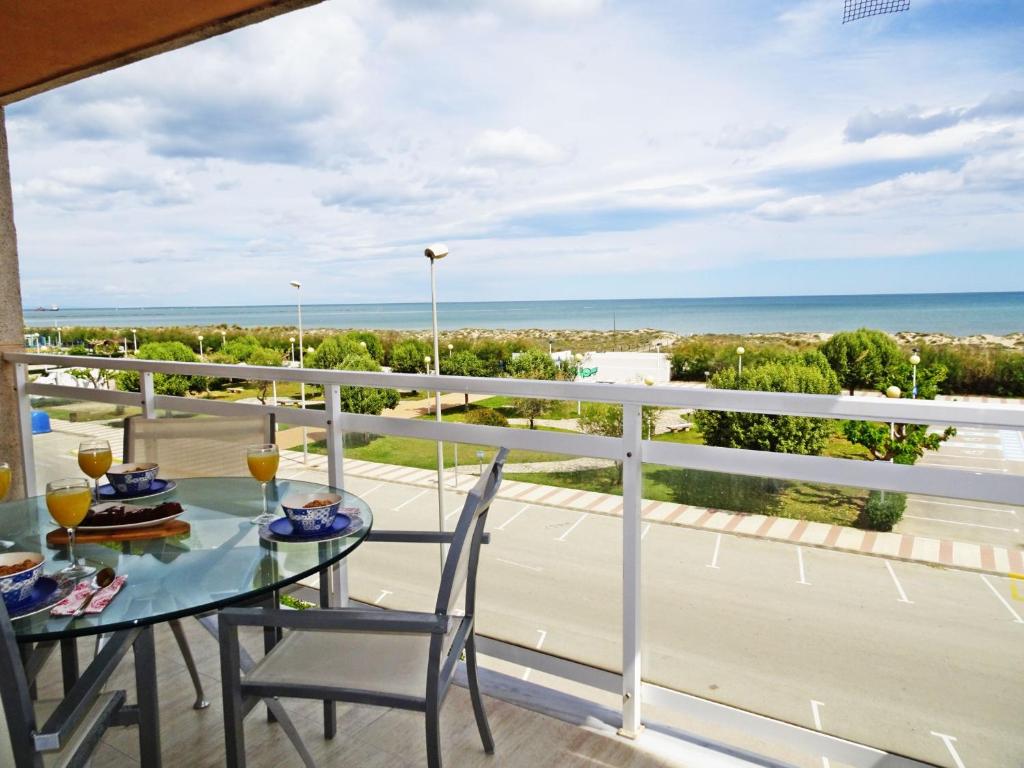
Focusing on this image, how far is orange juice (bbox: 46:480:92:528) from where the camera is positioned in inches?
53.0

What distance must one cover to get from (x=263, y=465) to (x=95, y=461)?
44 cm

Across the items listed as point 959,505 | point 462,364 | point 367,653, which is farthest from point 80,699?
point 462,364

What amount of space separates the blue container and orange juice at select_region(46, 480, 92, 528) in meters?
2.76

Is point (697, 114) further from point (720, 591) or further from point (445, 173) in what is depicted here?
point (720, 591)

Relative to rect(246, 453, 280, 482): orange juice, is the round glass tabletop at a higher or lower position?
lower

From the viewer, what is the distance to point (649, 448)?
1.84 metres

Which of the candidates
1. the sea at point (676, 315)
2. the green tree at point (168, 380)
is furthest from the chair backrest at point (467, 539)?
the sea at point (676, 315)

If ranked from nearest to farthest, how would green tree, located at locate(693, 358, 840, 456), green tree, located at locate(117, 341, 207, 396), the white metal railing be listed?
the white metal railing < green tree, located at locate(693, 358, 840, 456) < green tree, located at locate(117, 341, 207, 396)

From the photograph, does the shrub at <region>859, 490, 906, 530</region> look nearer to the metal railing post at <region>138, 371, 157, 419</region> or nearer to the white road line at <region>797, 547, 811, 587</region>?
the white road line at <region>797, 547, 811, 587</region>

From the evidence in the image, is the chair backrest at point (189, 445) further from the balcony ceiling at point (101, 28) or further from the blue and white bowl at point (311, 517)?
the balcony ceiling at point (101, 28)

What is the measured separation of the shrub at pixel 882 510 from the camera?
152cm

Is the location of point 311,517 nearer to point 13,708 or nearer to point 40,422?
point 13,708

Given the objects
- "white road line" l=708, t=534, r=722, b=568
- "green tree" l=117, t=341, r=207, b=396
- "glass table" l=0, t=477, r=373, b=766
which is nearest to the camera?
"glass table" l=0, t=477, r=373, b=766

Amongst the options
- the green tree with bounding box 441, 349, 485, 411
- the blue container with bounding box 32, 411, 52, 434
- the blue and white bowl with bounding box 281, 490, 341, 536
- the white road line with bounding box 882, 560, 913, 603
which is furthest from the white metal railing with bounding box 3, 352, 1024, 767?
the green tree with bounding box 441, 349, 485, 411
